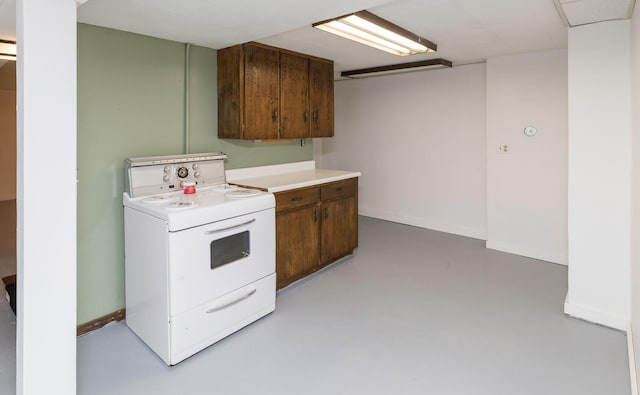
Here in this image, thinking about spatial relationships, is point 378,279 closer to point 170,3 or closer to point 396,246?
point 396,246

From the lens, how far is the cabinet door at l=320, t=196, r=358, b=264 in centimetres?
378

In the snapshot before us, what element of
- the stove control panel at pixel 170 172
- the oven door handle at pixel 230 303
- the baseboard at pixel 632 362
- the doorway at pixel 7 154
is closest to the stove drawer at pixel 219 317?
the oven door handle at pixel 230 303

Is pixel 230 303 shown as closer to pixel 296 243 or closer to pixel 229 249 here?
pixel 229 249

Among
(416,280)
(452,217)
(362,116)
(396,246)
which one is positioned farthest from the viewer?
(362,116)

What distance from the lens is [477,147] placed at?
16.0ft

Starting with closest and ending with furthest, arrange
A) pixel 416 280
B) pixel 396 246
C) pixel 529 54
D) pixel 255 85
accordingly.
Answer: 1. pixel 255 85
2. pixel 416 280
3. pixel 529 54
4. pixel 396 246

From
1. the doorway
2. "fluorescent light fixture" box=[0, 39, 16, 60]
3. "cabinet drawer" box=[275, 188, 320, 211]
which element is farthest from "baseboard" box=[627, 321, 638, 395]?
the doorway

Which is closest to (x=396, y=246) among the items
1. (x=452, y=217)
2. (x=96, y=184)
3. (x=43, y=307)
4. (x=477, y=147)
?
(x=452, y=217)

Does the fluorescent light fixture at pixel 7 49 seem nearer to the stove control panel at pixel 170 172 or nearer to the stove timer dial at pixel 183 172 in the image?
the stove control panel at pixel 170 172

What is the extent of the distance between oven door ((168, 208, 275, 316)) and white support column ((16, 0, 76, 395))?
0.60 meters

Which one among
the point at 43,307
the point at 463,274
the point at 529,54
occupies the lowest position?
the point at 463,274

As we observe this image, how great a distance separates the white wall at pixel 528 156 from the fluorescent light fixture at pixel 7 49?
4.50 meters

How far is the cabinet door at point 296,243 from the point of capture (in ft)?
10.7

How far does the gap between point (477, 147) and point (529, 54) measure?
1.18m
